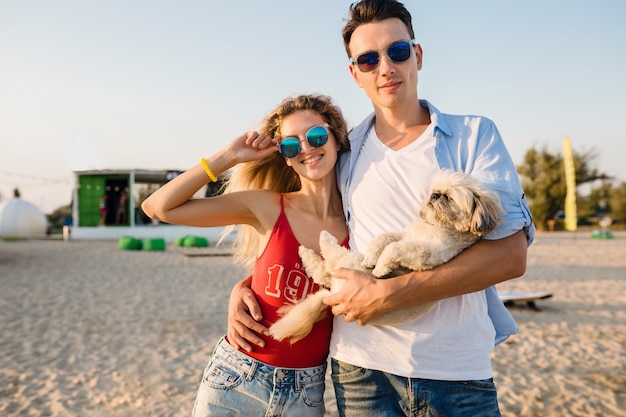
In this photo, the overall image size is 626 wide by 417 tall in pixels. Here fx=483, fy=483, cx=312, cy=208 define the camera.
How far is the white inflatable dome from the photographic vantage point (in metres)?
37.7

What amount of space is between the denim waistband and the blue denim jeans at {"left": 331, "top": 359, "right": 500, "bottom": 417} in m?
0.22

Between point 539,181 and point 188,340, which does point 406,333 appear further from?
point 539,181

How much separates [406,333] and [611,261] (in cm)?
2238

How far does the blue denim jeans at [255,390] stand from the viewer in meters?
2.38

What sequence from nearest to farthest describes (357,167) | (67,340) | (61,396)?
(357,167) → (61,396) → (67,340)

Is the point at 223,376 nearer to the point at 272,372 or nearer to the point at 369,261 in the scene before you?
the point at 272,372

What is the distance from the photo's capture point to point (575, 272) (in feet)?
57.7

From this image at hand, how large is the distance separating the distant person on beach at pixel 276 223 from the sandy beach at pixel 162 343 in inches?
155

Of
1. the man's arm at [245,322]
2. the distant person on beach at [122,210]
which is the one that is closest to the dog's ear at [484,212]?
the man's arm at [245,322]

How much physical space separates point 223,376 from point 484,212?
1.50 meters

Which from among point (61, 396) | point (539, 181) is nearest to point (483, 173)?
point (61, 396)

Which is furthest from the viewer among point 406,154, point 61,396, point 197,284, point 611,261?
point 611,261

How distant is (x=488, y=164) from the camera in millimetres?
2172

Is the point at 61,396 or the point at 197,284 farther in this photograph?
the point at 197,284
